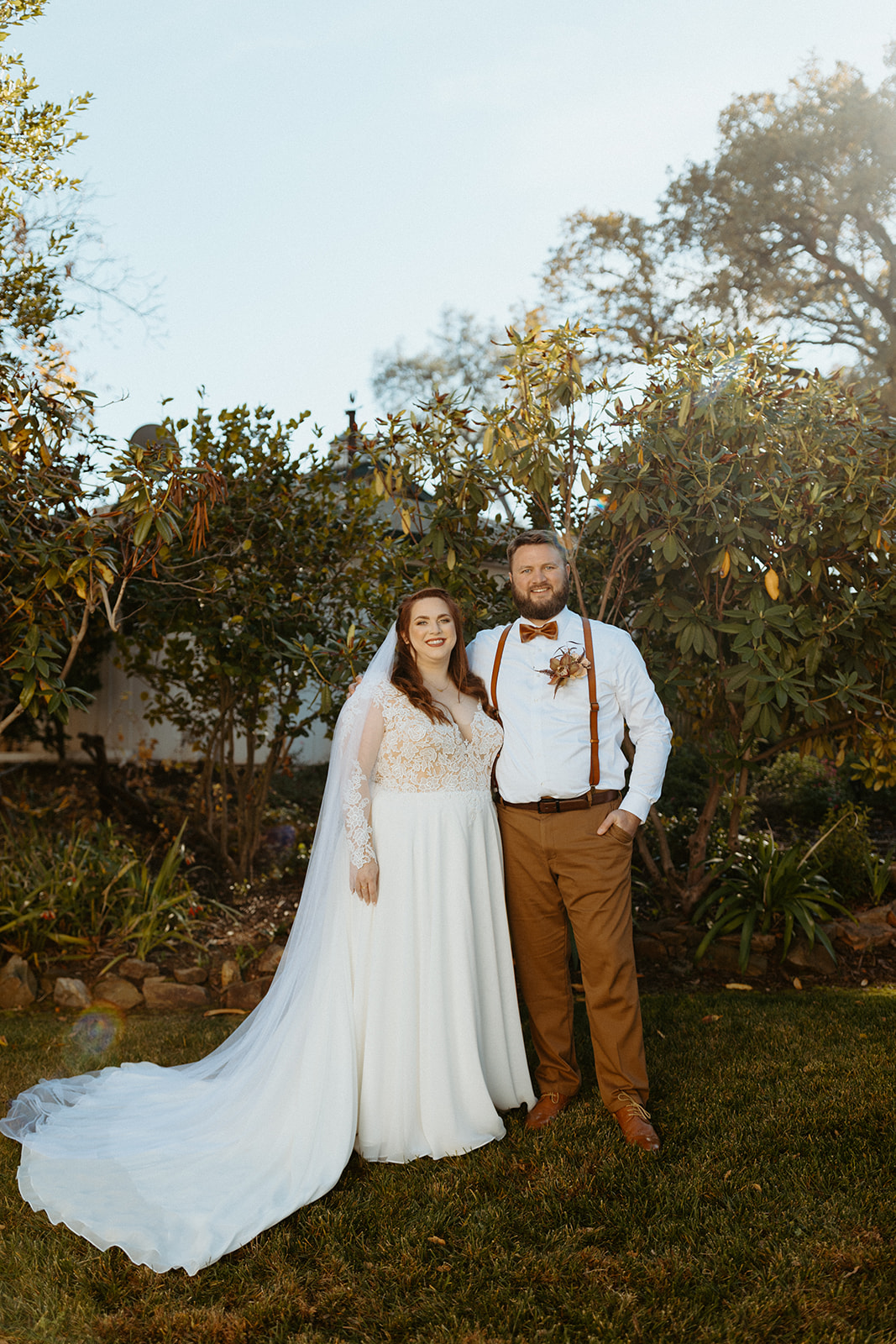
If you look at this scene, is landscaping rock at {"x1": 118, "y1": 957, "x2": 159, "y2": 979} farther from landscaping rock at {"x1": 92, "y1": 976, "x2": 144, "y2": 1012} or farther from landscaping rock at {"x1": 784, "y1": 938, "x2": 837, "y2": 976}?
landscaping rock at {"x1": 784, "y1": 938, "x2": 837, "y2": 976}

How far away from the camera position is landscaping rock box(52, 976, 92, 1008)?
5309 mm

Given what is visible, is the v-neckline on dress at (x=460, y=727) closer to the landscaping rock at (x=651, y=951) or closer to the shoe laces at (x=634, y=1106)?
the shoe laces at (x=634, y=1106)

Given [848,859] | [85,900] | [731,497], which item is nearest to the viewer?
[731,497]

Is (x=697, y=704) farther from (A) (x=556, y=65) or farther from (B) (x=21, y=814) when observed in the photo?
(A) (x=556, y=65)

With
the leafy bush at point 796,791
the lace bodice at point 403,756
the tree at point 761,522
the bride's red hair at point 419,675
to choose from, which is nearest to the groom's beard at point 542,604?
the bride's red hair at point 419,675

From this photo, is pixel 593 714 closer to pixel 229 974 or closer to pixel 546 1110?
pixel 546 1110

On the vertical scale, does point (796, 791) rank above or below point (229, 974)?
above

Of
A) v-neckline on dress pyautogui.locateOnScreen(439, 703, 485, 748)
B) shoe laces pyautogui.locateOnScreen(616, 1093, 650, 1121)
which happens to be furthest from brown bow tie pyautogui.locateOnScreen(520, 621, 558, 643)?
shoe laces pyautogui.locateOnScreen(616, 1093, 650, 1121)

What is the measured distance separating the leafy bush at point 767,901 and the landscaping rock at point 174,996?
297 centimetres

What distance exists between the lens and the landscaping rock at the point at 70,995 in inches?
209

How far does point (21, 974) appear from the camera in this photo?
17.6 feet

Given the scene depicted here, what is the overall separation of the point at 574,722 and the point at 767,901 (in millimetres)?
2818

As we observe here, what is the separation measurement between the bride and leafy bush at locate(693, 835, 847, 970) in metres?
2.45

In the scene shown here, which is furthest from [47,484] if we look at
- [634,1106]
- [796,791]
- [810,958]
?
[796,791]
